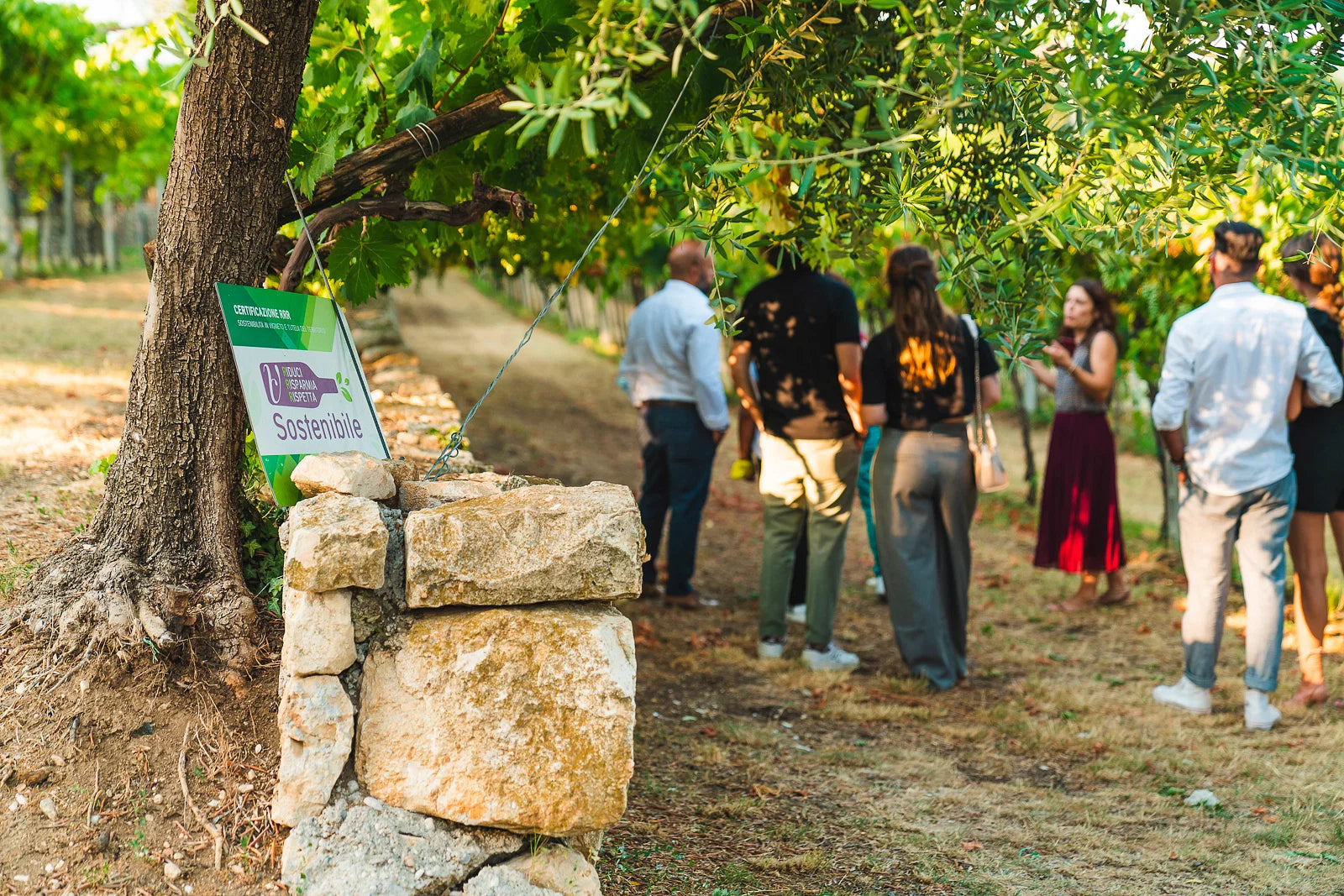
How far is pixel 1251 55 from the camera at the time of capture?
2381 millimetres

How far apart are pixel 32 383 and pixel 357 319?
12.0 ft

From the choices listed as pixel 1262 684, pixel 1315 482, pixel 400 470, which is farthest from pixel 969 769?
pixel 400 470

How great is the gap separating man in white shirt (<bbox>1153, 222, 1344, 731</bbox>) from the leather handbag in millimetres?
752

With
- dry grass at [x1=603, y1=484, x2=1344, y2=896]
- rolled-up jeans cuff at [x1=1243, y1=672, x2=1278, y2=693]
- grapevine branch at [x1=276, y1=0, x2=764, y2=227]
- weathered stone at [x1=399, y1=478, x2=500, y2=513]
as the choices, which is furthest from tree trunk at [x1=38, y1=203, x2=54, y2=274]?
rolled-up jeans cuff at [x1=1243, y1=672, x2=1278, y2=693]

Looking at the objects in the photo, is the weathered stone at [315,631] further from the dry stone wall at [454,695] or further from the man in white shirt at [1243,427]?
the man in white shirt at [1243,427]

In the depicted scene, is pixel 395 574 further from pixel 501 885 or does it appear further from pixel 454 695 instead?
pixel 501 885

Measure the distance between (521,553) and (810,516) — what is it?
313cm

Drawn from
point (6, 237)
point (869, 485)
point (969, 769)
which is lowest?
point (969, 769)

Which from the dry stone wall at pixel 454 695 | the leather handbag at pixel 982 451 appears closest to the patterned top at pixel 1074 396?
the leather handbag at pixel 982 451

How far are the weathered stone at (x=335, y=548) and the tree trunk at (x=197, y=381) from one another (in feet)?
2.17

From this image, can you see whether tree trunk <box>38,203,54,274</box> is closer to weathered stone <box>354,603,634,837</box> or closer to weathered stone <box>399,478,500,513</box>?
weathered stone <box>399,478,500,513</box>

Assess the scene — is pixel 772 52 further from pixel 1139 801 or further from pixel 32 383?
pixel 32 383

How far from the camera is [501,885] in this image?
2.45 m

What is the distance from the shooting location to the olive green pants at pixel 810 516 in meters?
5.35
